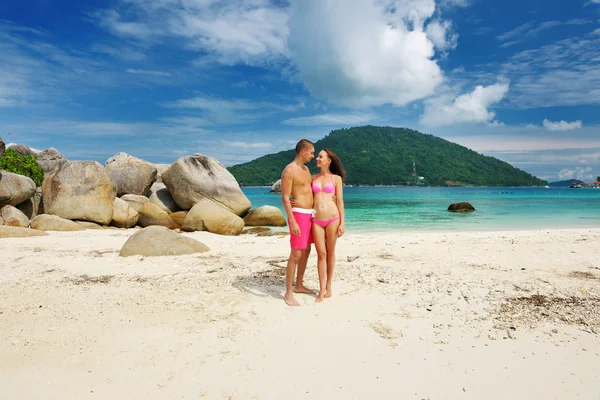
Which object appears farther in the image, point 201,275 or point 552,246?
point 552,246

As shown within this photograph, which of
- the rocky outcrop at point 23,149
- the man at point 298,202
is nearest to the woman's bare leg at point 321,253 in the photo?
the man at point 298,202

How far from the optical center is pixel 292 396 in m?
3.02

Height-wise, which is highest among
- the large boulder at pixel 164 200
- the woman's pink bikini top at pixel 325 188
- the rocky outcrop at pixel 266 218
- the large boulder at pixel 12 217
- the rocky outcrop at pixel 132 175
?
the rocky outcrop at pixel 132 175

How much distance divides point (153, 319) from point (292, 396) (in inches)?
87.3

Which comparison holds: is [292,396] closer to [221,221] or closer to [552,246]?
[552,246]

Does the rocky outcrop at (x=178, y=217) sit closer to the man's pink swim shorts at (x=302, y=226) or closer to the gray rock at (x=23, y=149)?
the gray rock at (x=23, y=149)

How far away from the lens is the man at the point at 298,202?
4.95 metres

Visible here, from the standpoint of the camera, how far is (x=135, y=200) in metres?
17.9

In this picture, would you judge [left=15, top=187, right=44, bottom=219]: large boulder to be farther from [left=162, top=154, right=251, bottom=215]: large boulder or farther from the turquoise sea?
the turquoise sea

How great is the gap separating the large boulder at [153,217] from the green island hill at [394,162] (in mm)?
81248

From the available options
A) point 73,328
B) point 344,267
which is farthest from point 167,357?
point 344,267

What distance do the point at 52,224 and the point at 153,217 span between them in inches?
158

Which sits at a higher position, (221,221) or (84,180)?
(84,180)

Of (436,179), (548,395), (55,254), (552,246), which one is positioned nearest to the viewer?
(548,395)
